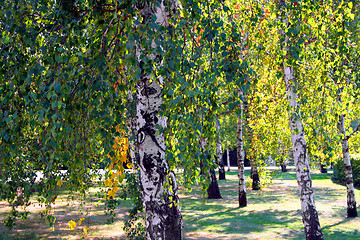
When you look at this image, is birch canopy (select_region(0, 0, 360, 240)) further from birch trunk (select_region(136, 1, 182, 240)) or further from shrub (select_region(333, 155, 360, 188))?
shrub (select_region(333, 155, 360, 188))

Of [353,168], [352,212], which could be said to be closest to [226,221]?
[352,212]

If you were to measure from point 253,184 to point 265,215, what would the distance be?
7.47 metres

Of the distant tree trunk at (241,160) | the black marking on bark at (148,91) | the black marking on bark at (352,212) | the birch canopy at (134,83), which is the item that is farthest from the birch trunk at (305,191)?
the distant tree trunk at (241,160)

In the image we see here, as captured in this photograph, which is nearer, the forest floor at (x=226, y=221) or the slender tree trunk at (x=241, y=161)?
the forest floor at (x=226, y=221)

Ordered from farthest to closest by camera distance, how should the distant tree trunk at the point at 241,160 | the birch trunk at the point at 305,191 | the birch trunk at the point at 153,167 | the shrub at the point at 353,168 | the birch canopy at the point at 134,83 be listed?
the shrub at the point at 353,168
the distant tree trunk at the point at 241,160
the birch trunk at the point at 305,191
the birch trunk at the point at 153,167
the birch canopy at the point at 134,83

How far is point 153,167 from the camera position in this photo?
396 cm

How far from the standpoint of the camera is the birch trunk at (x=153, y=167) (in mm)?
3961

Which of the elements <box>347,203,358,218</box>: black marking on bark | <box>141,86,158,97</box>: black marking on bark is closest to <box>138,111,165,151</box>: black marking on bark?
<box>141,86,158,97</box>: black marking on bark

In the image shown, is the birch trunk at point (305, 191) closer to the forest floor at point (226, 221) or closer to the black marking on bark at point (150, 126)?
the forest floor at point (226, 221)

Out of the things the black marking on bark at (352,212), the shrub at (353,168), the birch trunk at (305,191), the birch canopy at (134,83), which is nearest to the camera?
the birch canopy at (134,83)

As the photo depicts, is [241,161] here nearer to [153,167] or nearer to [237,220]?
[237,220]

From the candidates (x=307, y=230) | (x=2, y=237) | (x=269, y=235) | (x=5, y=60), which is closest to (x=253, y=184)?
(x=269, y=235)

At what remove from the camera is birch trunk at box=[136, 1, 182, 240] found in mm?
3961

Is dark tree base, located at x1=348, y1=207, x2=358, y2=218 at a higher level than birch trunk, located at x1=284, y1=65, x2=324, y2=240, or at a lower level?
lower
